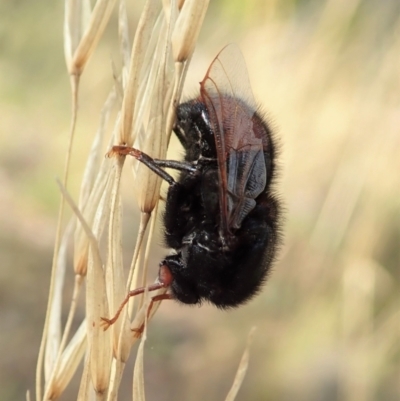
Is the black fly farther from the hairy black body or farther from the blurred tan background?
the blurred tan background

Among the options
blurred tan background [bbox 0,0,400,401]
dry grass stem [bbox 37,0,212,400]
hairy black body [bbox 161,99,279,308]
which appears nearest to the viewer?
dry grass stem [bbox 37,0,212,400]

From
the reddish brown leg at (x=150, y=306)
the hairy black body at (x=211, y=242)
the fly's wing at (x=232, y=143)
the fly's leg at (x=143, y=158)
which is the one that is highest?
the fly's wing at (x=232, y=143)

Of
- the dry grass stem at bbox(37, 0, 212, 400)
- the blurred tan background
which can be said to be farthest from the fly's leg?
the blurred tan background

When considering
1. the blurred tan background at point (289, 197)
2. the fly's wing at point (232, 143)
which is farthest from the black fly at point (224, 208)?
the blurred tan background at point (289, 197)

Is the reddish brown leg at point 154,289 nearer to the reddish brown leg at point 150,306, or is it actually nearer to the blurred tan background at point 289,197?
the reddish brown leg at point 150,306

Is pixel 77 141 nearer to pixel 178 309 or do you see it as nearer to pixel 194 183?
pixel 178 309

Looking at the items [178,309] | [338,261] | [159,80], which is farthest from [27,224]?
[159,80]

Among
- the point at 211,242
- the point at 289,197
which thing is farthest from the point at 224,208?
the point at 289,197
